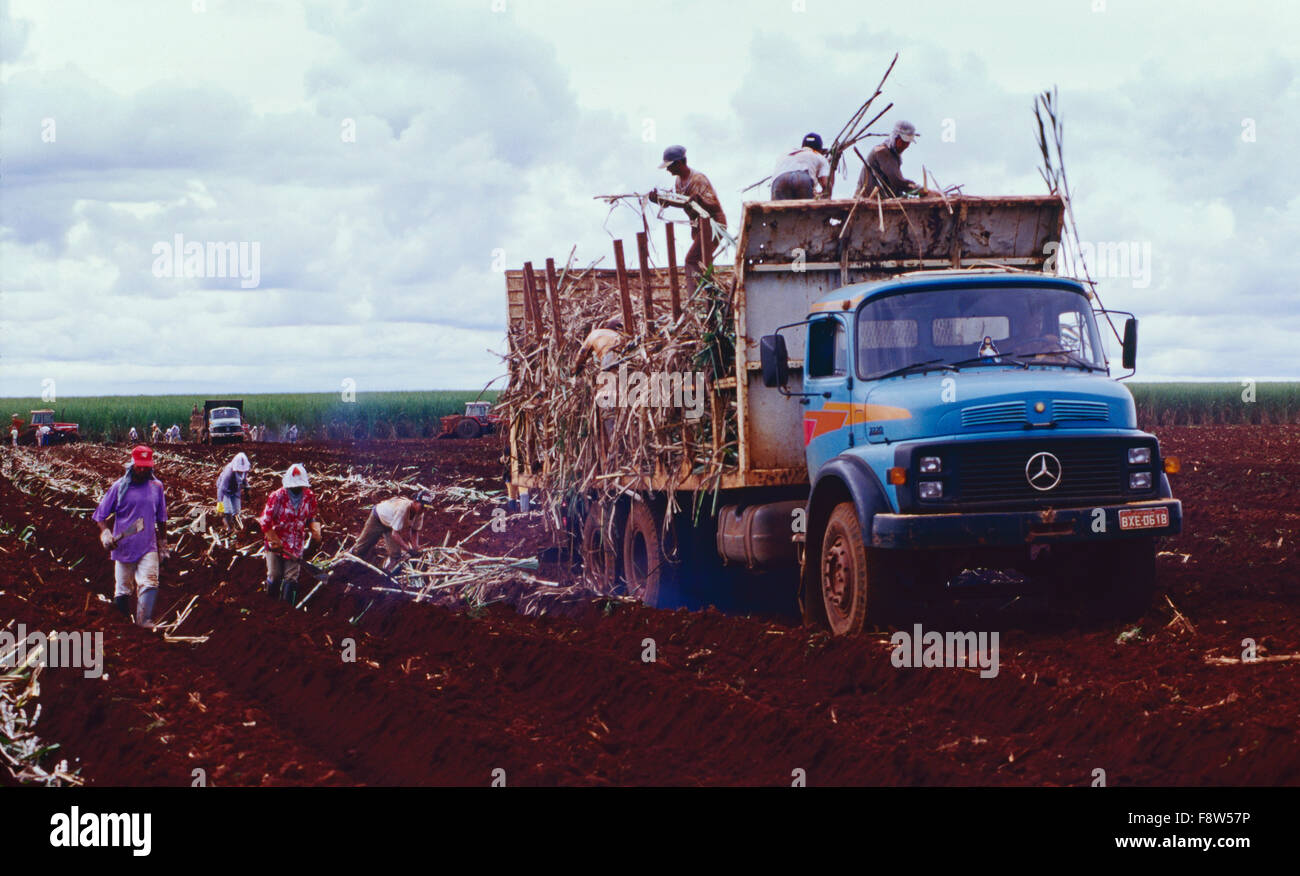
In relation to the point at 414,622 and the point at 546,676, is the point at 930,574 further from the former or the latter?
the point at 414,622

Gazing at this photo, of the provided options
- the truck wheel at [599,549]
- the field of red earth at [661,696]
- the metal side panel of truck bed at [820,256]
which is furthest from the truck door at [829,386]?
the truck wheel at [599,549]

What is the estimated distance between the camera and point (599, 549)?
1519 cm

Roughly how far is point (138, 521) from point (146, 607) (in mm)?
904

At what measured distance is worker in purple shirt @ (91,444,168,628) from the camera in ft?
40.7

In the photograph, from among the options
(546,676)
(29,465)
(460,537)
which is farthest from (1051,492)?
(29,465)

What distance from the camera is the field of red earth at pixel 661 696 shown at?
24.2 ft

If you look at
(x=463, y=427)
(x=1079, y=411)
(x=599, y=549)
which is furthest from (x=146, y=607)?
(x=463, y=427)

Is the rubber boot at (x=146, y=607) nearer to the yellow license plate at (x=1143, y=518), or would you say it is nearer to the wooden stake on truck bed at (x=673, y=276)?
the wooden stake on truck bed at (x=673, y=276)

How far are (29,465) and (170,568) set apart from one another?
29.1 metres

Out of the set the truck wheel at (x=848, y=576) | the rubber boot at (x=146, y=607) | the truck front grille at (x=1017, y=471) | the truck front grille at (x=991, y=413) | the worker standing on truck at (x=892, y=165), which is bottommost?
the rubber boot at (x=146, y=607)

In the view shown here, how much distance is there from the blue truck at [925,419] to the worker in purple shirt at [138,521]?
16.1 ft

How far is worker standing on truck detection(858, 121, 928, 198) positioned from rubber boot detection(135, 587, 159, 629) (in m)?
7.61

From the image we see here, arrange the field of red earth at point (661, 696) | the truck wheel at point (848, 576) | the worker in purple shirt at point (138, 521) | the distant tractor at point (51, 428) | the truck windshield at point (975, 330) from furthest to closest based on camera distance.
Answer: the distant tractor at point (51, 428)
the worker in purple shirt at point (138, 521)
the truck windshield at point (975, 330)
the truck wheel at point (848, 576)
the field of red earth at point (661, 696)

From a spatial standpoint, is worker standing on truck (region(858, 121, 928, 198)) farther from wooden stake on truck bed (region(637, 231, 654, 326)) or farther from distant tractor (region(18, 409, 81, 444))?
distant tractor (region(18, 409, 81, 444))
